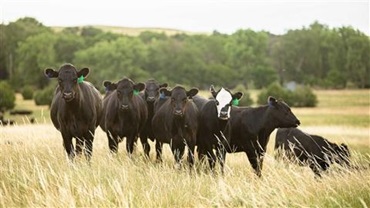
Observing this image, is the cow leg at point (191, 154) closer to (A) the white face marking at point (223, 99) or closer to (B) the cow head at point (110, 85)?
(A) the white face marking at point (223, 99)

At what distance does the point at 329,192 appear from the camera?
6234 mm

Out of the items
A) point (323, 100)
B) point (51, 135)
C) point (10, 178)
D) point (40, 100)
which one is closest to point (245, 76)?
point (323, 100)

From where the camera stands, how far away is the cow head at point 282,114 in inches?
423

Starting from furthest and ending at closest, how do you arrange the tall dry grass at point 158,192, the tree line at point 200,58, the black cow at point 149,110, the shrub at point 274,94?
the tree line at point 200,58 → the shrub at point 274,94 → the black cow at point 149,110 → the tall dry grass at point 158,192

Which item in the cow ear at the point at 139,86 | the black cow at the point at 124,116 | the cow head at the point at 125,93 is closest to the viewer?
the cow head at the point at 125,93

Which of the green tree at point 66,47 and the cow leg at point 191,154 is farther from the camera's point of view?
the green tree at point 66,47

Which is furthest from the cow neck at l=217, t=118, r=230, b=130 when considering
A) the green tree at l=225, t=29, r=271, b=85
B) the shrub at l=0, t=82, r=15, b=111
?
the green tree at l=225, t=29, r=271, b=85

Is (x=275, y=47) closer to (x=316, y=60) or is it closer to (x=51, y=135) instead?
(x=316, y=60)

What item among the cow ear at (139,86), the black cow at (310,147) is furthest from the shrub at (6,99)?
the black cow at (310,147)

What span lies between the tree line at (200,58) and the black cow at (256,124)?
65.6 m

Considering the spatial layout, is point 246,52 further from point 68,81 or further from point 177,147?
point 68,81

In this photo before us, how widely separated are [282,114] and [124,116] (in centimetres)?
336

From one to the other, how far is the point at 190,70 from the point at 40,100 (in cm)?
4060

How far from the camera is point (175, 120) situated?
1012cm
